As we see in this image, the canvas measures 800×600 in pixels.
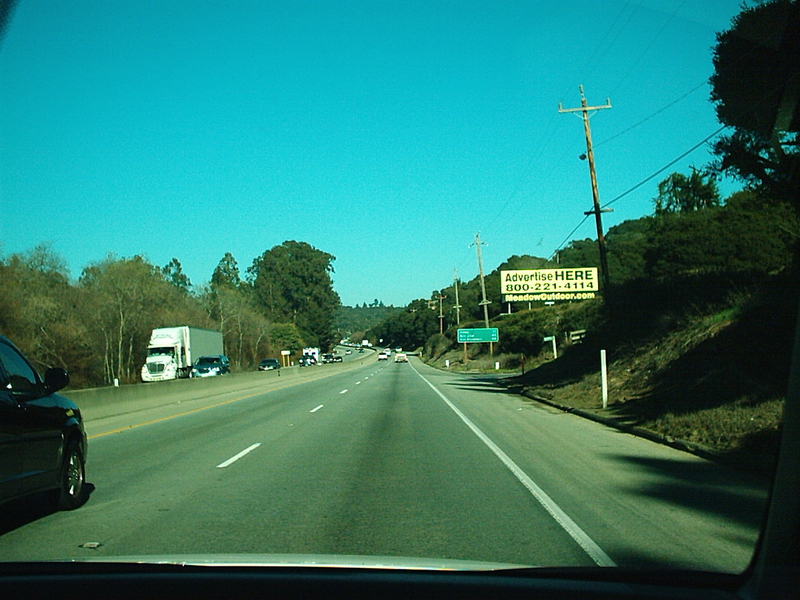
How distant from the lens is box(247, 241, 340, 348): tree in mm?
135000

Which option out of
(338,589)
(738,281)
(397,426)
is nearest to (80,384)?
(397,426)

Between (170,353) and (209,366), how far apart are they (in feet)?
12.1

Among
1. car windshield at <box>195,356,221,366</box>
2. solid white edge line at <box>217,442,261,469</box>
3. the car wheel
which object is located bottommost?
solid white edge line at <box>217,442,261,469</box>

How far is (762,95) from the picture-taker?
1452cm

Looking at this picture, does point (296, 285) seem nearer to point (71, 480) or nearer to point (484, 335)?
point (484, 335)

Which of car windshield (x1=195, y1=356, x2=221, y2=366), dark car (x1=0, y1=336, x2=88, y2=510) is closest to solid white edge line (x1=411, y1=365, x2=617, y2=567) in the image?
dark car (x1=0, y1=336, x2=88, y2=510)

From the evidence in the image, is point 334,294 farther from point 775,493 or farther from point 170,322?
point 775,493

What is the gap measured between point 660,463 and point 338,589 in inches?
345

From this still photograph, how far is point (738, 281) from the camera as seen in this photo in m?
23.7

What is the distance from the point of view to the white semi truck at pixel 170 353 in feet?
156

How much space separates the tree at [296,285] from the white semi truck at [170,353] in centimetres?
8072

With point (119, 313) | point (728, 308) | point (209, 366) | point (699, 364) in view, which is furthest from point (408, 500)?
point (119, 313)

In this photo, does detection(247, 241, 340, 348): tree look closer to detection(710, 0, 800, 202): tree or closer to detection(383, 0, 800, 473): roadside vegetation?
detection(383, 0, 800, 473): roadside vegetation

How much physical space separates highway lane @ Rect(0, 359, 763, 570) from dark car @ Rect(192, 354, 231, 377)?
117 ft
